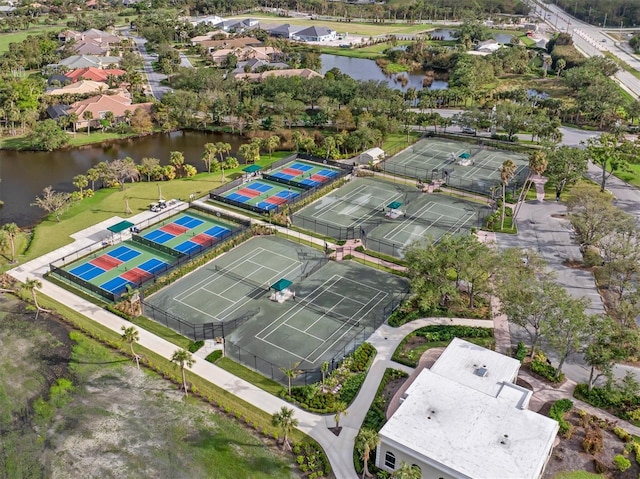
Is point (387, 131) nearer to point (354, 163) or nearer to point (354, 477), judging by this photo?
point (354, 163)

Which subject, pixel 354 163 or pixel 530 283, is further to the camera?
pixel 354 163

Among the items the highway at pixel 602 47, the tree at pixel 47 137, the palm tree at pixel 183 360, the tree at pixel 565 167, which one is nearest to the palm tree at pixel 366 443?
the palm tree at pixel 183 360

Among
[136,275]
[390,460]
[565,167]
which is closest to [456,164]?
[565,167]

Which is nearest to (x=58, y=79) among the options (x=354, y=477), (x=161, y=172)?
(x=161, y=172)

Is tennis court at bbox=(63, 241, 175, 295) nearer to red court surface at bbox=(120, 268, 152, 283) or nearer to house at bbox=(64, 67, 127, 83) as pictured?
red court surface at bbox=(120, 268, 152, 283)

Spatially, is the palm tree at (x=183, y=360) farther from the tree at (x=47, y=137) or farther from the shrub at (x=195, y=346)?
the tree at (x=47, y=137)

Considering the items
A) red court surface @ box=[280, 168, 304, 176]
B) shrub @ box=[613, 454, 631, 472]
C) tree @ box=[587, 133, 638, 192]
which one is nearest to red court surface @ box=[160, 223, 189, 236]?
red court surface @ box=[280, 168, 304, 176]
